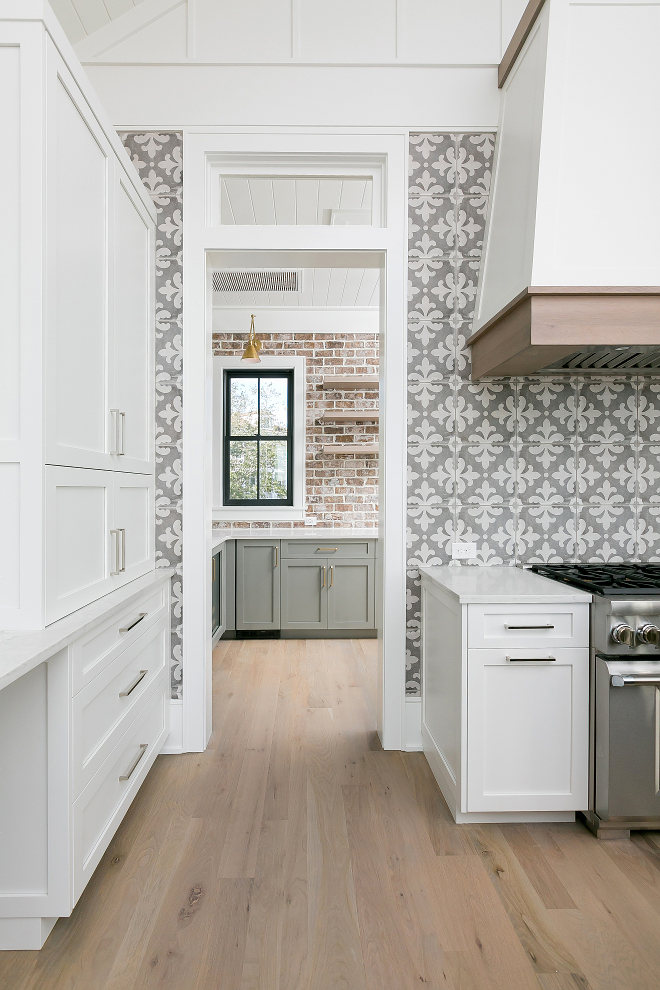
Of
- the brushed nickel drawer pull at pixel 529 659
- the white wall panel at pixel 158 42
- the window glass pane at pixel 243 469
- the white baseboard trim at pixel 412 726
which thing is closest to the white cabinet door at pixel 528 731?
the brushed nickel drawer pull at pixel 529 659

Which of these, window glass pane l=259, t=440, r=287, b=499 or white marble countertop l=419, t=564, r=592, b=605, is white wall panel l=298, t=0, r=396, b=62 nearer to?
white marble countertop l=419, t=564, r=592, b=605

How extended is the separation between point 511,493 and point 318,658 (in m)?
2.06

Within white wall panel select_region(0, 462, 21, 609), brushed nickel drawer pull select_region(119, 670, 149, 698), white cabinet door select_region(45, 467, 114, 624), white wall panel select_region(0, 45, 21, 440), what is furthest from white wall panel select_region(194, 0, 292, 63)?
brushed nickel drawer pull select_region(119, 670, 149, 698)

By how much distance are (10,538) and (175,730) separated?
1.56 m

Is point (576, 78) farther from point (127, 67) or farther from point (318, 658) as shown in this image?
point (318, 658)

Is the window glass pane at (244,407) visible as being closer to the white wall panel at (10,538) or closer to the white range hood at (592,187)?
the white range hood at (592,187)

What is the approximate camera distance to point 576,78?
2.18 m

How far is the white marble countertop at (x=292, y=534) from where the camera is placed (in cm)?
466

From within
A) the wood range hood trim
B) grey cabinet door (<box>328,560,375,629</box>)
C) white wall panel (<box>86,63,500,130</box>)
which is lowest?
grey cabinet door (<box>328,560,375,629</box>)

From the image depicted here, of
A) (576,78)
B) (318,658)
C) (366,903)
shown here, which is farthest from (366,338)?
(366,903)

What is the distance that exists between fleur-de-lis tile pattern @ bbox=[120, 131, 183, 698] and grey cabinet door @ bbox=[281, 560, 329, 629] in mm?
1943

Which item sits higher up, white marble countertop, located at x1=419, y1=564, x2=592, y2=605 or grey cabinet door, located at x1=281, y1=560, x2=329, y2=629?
white marble countertop, located at x1=419, y1=564, x2=592, y2=605

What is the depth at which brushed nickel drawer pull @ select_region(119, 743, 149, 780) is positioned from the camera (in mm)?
2013

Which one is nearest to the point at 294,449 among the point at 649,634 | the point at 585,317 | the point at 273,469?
the point at 273,469
